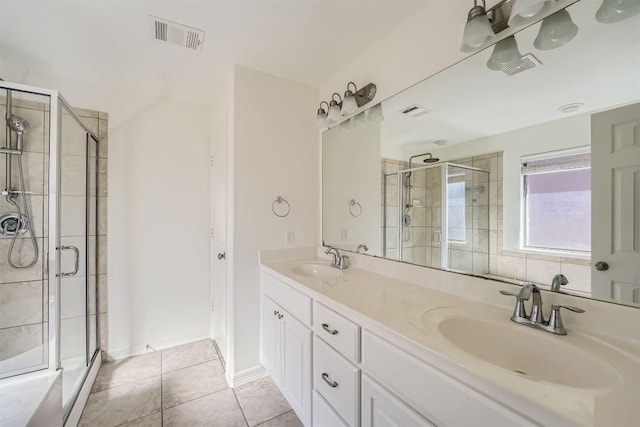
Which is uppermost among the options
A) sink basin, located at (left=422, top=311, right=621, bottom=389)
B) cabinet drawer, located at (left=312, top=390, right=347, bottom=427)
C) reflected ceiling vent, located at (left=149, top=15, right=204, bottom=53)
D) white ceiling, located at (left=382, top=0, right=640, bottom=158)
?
reflected ceiling vent, located at (left=149, top=15, right=204, bottom=53)

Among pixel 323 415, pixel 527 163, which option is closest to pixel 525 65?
pixel 527 163

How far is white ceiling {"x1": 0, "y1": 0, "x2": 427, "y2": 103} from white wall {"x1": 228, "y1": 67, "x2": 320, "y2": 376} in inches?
6.9

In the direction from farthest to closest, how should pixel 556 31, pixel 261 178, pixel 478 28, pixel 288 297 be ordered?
pixel 261 178, pixel 288 297, pixel 478 28, pixel 556 31

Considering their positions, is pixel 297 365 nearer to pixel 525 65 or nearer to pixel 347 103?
pixel 347 103

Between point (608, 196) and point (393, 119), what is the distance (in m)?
1.06

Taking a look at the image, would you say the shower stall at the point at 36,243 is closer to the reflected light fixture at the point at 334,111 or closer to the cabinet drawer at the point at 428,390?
the reflected light fixture at the point at 334,111

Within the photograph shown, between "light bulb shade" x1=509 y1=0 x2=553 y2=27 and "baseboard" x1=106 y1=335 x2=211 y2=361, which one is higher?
"light bulb shade" x1=509 y1=0 x2=553 y2=27

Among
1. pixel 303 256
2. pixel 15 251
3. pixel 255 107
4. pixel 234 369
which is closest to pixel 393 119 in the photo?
pixel 255 107

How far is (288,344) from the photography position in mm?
1505

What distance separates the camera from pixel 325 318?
3.91 ft

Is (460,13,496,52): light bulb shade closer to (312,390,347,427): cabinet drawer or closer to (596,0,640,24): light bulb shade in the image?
(596,0,640,24): light bulb shade

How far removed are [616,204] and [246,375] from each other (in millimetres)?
2166

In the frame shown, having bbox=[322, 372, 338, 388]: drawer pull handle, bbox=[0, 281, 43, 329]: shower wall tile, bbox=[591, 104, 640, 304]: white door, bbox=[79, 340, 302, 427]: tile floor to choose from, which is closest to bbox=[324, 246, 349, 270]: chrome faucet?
bbox=[322, 372, 338, 388]: drawer pull handle

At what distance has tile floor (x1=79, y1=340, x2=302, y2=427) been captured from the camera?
153 cm
